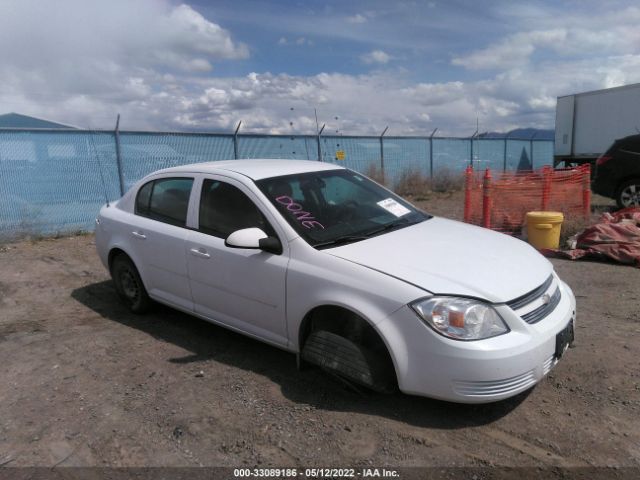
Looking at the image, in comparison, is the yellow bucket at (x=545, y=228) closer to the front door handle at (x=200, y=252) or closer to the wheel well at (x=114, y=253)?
the front door handle at (x=200, y=252)

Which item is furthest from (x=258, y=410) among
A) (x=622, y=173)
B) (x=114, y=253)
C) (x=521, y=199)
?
(x=622, y=173)

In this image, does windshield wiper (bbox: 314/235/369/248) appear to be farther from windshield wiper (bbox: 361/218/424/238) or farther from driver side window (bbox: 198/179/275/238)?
driver side window (bbox: 198/179/275/238)

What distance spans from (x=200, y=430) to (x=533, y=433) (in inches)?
77.0

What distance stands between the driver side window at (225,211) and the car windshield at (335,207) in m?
0.17

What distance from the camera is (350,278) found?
123 inches

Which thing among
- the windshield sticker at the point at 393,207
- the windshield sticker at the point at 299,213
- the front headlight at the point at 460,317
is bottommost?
the front headlight at the point at 460,317

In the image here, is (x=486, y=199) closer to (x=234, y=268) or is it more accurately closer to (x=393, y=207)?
(x=393, y=207)

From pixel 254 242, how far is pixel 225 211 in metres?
0.68

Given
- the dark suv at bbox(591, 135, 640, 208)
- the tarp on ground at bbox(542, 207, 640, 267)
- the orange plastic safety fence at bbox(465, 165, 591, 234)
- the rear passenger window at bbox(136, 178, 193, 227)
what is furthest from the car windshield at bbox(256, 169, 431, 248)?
the dark suv at bbox(591, 135, 640, 208)

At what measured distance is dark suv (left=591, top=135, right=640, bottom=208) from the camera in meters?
9.99

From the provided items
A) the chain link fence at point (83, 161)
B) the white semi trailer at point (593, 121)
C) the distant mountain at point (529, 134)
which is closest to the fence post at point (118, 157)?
the chain link fence at point (83, 161)

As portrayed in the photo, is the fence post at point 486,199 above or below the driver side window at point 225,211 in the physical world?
below

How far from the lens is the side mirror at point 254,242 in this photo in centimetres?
349

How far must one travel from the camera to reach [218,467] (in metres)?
2.72
